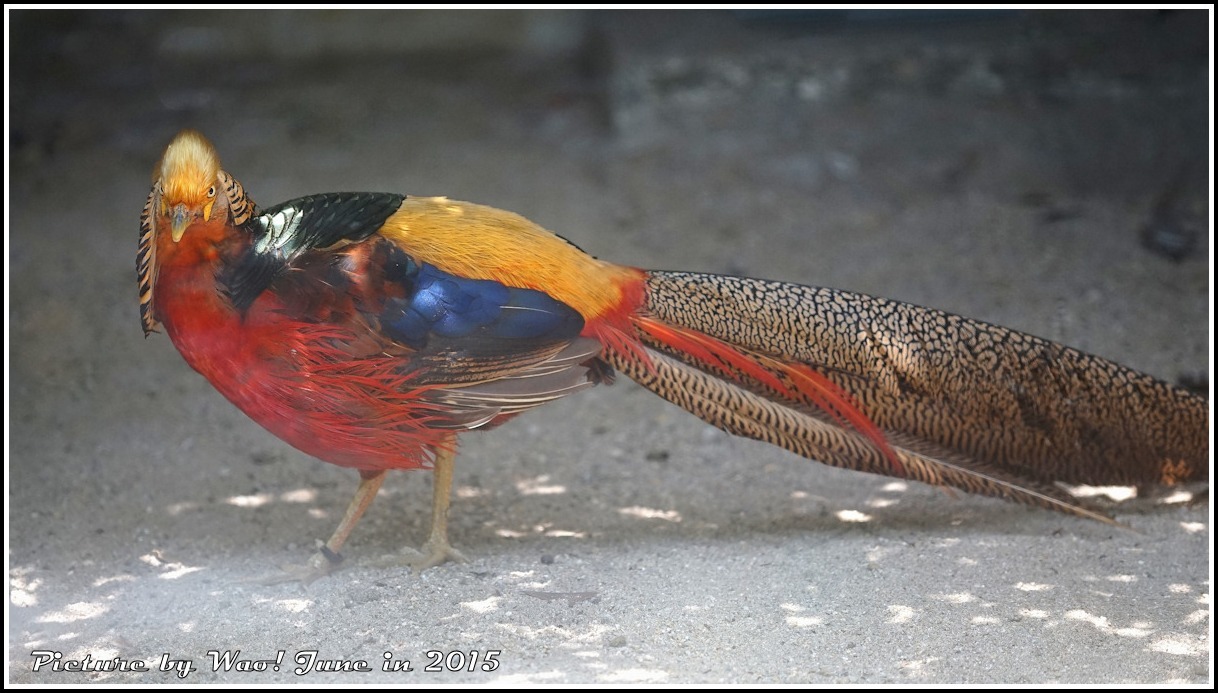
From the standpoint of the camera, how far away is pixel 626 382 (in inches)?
196

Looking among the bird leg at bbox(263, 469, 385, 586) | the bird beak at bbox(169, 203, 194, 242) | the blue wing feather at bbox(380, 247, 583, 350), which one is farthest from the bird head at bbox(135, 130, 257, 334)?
the bird leg at bbox(263, 469, 385, 586)

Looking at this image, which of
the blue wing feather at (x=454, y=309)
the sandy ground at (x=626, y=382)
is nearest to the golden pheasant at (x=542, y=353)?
the blue wing feather at (x=454, y=309)

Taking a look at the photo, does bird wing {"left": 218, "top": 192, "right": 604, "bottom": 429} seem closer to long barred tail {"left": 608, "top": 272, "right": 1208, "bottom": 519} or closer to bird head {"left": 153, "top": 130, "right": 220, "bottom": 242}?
bird head {"left": 153, "top": 130, "right": 220, "bottom": 242}

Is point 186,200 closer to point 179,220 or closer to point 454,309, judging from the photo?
point 179,220

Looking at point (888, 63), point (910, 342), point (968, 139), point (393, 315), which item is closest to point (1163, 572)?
point (910, 342)

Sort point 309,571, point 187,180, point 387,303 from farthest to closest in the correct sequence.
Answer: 1. point 309,571
2. point 387,303
3. point 187,180

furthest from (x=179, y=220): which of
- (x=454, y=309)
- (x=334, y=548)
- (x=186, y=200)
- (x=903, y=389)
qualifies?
(x=903, y=389)

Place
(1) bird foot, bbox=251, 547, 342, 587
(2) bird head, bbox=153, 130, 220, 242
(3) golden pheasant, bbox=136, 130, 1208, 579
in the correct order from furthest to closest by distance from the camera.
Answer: (1) bird foot, bbox=251, 547, 342, 587, (3) golden pheasant, bbox=136, 130, 1208, 579, (2) bird head, bbox=153, 130, 220, 242

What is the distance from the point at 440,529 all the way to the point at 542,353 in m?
0.66

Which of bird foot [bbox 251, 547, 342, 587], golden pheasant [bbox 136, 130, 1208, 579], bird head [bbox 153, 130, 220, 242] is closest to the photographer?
bird head [bbox 153, 130, 220, 242]

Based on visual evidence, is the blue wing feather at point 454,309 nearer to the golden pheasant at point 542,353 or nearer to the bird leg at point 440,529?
the golden pheasant at point 542,353

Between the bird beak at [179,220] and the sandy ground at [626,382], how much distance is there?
1.01 m

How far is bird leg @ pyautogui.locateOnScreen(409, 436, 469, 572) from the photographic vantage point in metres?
3.32

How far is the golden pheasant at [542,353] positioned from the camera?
2896mm
